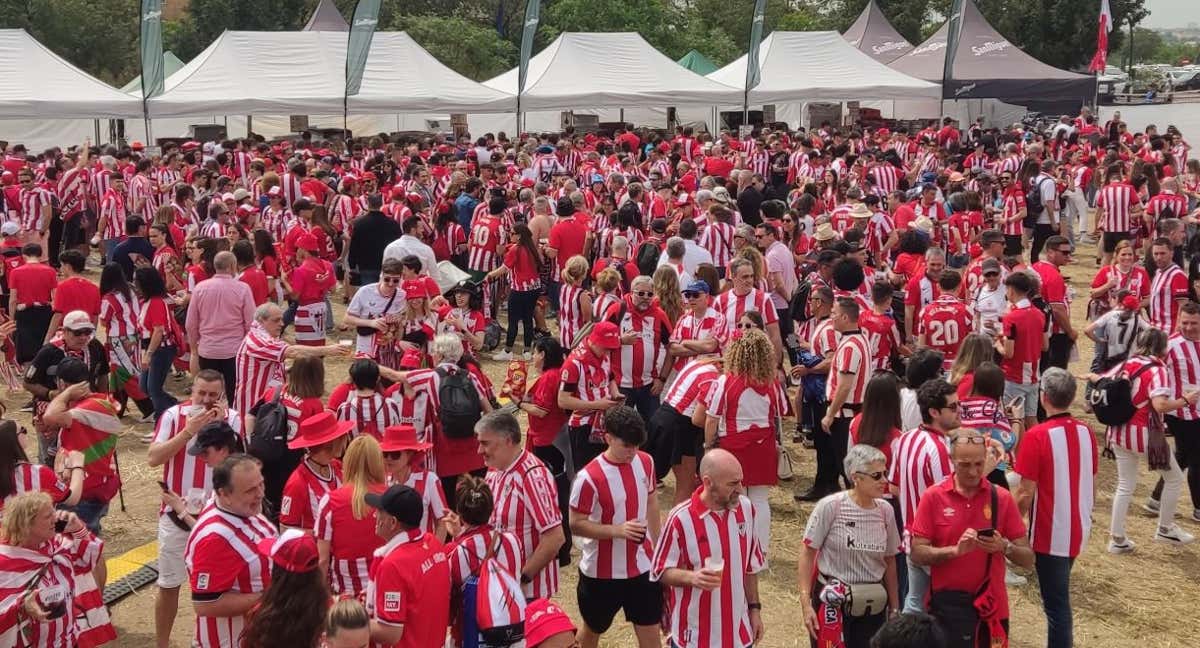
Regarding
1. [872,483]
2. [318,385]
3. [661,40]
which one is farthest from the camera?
[661,40]

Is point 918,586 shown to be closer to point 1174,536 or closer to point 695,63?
point 1174,536

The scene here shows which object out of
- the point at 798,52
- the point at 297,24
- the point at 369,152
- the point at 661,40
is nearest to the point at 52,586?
the point at 369,152

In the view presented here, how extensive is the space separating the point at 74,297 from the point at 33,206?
6.99 m

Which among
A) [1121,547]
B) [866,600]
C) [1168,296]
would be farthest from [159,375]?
[1168,296]

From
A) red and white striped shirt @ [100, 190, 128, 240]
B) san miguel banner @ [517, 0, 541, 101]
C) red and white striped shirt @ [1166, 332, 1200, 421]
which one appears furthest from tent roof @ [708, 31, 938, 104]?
red and white striped shirt @ [1166, 332, 1200, 421]

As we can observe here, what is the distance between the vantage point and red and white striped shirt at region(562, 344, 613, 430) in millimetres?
7070

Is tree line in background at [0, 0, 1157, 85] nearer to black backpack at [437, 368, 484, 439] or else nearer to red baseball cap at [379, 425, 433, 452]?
black backpack at [437, 368, 484, 439]

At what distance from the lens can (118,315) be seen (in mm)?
9641

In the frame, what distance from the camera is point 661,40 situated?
156 feet

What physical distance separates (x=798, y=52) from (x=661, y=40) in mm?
21301

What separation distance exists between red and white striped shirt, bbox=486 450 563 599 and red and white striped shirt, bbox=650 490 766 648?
1.82 ft

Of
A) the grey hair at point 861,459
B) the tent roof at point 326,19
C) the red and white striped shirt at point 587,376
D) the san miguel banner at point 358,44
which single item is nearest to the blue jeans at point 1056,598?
the grey hair at point 861,459

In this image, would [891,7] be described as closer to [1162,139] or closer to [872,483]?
[1162,139]

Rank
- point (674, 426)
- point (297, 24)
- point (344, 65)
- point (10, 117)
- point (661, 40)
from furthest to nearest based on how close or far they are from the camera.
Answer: point (297, 24) → point (661, 40) → point (344, 65) → point (10, 117) → point (674, 426)
